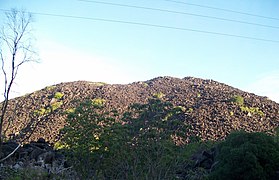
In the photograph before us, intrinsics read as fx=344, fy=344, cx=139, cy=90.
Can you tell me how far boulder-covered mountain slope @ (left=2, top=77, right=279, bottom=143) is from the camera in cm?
1623

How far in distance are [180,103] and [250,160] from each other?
1201 cm

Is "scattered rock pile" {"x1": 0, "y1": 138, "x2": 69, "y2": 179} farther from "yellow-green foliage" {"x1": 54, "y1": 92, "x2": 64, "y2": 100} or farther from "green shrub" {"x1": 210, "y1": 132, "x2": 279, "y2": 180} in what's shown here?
"yellow-green foliage" {"x1": 54, "y1": 92, "x2": 64, "y2": 100}

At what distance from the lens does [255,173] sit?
8281 mm

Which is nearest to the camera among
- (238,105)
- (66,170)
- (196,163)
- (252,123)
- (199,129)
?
(66,170)

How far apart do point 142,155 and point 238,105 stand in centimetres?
1424

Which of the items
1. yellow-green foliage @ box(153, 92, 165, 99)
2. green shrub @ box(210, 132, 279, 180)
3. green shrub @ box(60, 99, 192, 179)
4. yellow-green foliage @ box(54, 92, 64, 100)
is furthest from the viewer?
yellow-green foliage @ box(54, 92, 64, 100)

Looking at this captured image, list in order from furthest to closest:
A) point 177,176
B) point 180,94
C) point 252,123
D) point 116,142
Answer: point 180,94 → point 252,123 → point 177,176 → point 116,142

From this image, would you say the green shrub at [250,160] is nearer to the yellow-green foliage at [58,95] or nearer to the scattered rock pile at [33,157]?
the scattered rock pile at [33,157]

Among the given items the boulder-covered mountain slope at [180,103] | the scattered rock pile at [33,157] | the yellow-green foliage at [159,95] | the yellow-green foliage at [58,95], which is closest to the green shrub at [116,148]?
the scattered rock pile at [33,157]

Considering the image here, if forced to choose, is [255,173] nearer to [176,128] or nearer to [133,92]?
[176,128]

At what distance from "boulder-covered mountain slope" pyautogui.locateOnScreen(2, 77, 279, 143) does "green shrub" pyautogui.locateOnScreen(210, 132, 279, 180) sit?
5494 mm

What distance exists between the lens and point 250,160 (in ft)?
27.6

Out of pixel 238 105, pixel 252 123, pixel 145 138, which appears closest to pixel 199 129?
pixel 252 123

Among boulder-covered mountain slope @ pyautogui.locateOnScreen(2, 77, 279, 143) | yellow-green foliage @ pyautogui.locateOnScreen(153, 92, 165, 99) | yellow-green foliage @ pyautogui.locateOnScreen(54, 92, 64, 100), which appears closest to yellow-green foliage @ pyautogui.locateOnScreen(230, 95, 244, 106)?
boulder-covered mountain slope @ pyautogui.locateOnScreen(2, 77, 279, 143)
